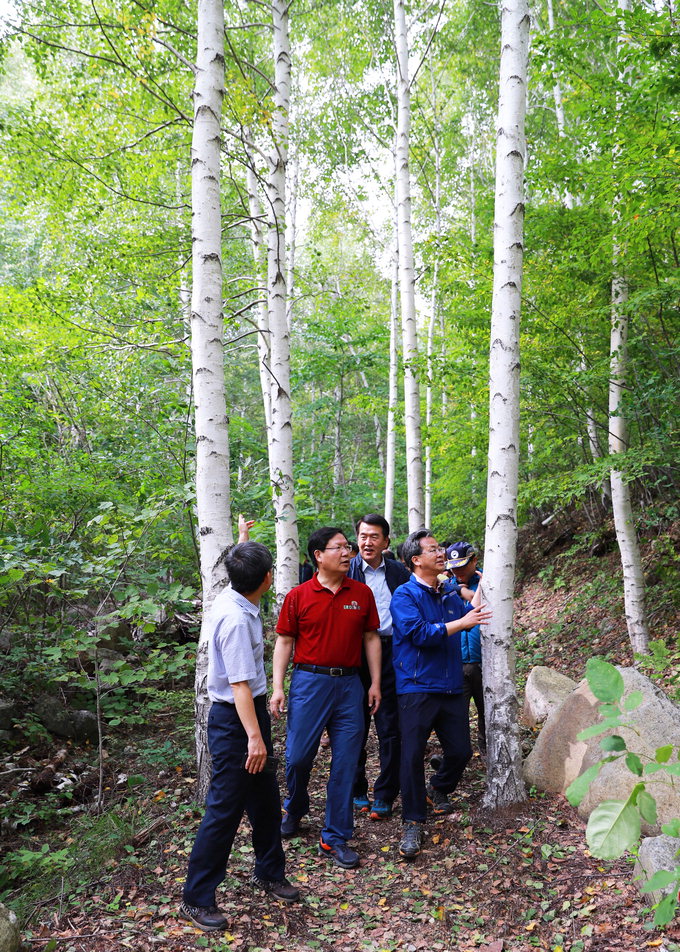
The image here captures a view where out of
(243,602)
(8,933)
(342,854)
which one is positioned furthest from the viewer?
(342,854)

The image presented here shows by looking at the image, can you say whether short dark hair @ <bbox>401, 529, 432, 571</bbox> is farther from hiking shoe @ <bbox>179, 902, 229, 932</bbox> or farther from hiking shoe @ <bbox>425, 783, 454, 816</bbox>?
hiking shoe @ <bbox>179, 902, 229, 932</bbox>

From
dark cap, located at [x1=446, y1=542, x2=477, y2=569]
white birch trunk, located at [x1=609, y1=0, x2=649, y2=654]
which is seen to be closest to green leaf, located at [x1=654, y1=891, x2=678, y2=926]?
dark cap, located at [x1=446, y1=542, x2=477, y2=569]

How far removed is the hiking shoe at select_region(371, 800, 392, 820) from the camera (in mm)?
4004

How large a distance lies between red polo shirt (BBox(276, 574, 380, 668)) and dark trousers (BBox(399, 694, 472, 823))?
0.45 meters

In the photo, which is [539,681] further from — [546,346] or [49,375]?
[49,375]

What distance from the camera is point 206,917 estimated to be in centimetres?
278

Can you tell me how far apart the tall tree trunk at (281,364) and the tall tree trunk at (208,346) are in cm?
200

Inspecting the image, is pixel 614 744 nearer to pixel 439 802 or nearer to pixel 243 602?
pixel 243 602

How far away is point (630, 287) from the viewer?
21.4 feet

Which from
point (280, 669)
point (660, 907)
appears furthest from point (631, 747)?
point (660, 907)

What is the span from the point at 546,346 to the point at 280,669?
515 centimetres

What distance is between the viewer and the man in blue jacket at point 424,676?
140 inches

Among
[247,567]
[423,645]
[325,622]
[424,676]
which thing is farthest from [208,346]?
[424,676]

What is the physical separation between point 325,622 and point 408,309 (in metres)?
5.83
